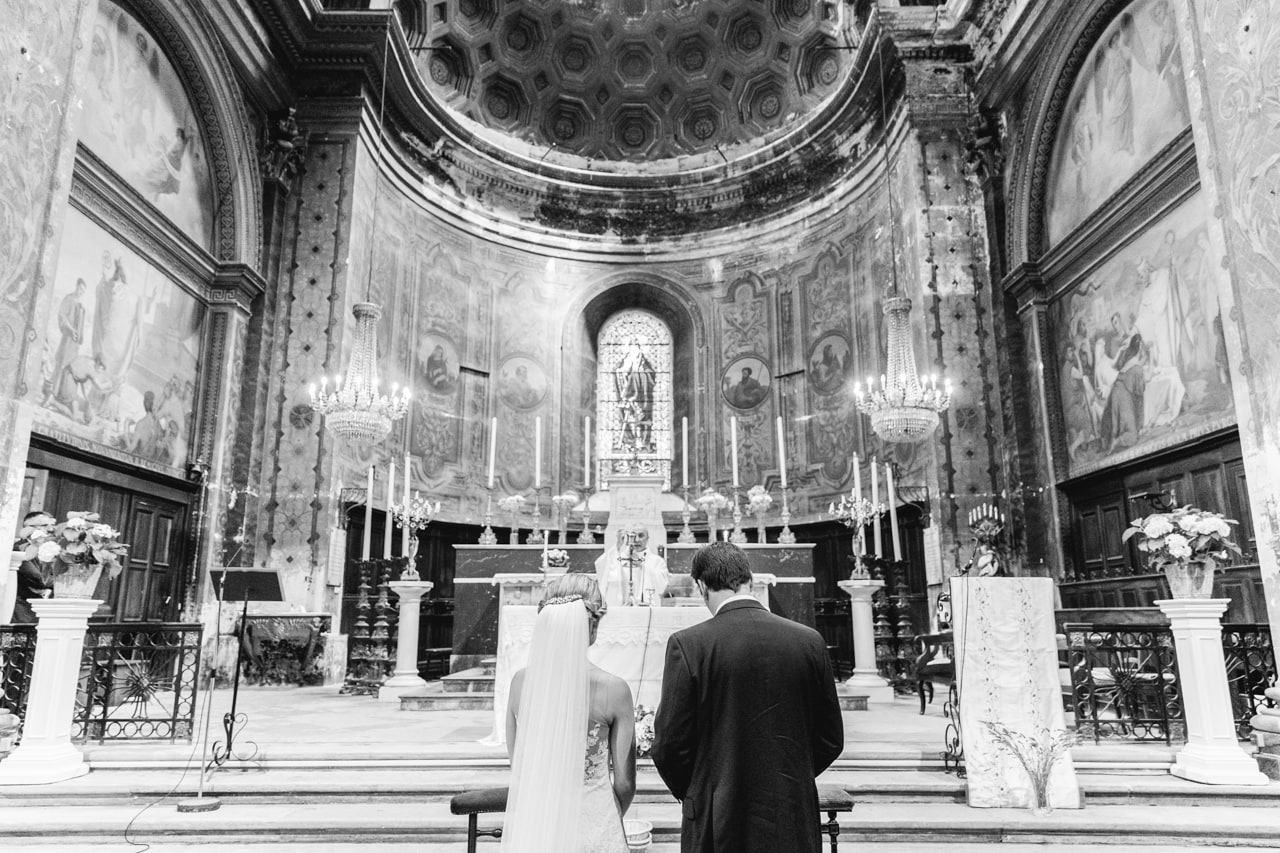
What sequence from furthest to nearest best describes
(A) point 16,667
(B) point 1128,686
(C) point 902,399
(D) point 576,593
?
(C) point 902,399, (B) point 1128,686, (A) point 16,667, (D) point 576,593

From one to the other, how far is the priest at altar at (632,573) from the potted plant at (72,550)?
389cm

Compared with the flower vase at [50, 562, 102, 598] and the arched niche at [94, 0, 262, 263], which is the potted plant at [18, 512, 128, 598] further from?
the arched niche at [94, 0, 262, 263]

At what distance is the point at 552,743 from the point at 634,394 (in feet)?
53.6

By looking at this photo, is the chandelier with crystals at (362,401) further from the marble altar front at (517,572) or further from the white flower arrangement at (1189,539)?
the white flower arrangement at (1189,539)

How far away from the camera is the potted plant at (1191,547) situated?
20.2ft

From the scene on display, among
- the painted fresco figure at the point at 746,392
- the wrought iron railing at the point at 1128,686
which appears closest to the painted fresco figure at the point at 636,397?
the painted fresco figure at the point at 746,392

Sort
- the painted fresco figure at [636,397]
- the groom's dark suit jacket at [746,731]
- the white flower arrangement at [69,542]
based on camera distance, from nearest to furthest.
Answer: the groom's dark suit jacket at [746,731]
the white flower arrangement at [69,542]
the painted fresco figure at [636,397]

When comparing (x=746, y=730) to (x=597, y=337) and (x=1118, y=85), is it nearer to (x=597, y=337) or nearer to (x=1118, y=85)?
Answer: (x=1118, y=85)

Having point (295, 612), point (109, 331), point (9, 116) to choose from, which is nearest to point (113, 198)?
point (109, 331)

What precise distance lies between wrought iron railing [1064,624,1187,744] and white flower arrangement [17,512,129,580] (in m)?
7.87

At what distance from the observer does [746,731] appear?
9.01 feet

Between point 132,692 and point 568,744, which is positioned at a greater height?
point 568,744

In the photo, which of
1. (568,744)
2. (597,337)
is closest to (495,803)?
(568,744)

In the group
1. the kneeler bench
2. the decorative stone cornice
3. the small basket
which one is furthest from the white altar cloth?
the decorative stone cornice
